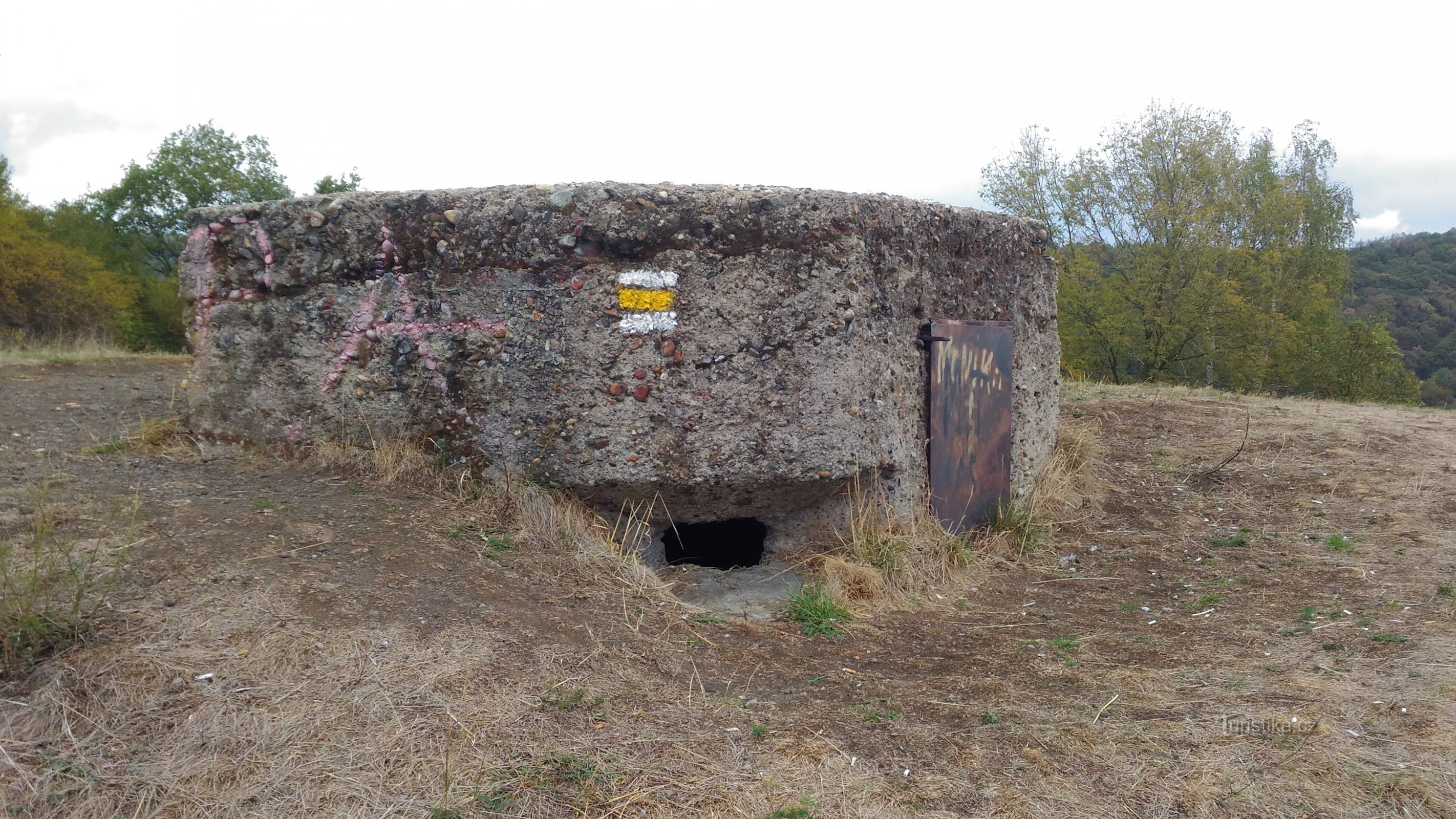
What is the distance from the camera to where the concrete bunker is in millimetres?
4246

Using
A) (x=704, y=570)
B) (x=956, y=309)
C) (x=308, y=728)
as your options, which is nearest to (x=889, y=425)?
(x=956, y=309)

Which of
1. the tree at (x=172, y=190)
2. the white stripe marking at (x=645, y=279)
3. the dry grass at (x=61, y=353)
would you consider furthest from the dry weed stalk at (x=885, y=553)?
the tree at (x=172, y=190)

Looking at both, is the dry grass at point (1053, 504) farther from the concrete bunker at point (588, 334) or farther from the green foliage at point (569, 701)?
the green foliage at point (569, 701)

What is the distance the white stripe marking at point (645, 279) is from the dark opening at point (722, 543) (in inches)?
63.6

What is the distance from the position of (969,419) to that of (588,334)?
2.32 m

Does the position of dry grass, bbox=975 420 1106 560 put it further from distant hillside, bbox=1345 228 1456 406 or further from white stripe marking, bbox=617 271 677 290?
distant hillside, bbox=1345 228 1456 406

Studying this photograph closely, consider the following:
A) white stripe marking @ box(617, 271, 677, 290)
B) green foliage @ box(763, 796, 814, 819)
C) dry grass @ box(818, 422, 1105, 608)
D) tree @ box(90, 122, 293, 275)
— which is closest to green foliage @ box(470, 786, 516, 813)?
green foliage @ box(763, 796, 814, 819)

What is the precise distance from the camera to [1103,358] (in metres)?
21.2

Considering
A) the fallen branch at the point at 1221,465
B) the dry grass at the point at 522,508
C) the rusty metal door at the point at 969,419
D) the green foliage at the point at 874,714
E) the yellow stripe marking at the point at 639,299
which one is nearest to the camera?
the green foliage at the point at 874,714

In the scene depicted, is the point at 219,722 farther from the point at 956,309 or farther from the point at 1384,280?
the point at 1384,280

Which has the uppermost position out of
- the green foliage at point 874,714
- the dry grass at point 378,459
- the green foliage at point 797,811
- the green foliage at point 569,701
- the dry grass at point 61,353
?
the dry grass at point 61,353

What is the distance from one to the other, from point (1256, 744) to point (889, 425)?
228cm

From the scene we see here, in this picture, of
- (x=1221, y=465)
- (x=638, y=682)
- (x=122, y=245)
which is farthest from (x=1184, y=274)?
(x=122, y=245)

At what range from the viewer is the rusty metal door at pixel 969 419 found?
499 centimetres
